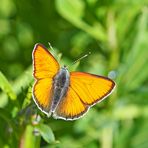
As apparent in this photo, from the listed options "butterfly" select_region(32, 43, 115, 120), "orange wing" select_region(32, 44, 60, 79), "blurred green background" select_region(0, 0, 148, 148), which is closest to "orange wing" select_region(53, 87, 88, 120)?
"butterfly" select_region(32, 43, 115, 120)

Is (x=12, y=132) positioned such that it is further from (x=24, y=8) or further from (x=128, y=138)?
(x=24, y=8)

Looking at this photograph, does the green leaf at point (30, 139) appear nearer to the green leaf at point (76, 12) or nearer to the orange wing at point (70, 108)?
the orange wing at point (70, 108)

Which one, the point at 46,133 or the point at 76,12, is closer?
the point at 46,133

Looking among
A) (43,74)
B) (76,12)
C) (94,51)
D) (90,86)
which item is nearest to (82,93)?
(90,86)

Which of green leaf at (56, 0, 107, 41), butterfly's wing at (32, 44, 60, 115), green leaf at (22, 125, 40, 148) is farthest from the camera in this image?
green leaf at (56, 0, 107, 41)

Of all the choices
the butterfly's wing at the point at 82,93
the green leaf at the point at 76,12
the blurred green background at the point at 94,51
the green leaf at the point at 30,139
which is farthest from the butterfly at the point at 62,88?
the green leaf at the point at 76,12

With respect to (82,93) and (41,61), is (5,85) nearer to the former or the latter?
(41,61)

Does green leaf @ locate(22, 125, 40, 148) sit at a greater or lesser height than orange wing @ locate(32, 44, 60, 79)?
lesser

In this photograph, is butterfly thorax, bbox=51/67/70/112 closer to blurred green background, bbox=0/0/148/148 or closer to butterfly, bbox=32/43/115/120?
butterfly, bbox=32/43/115/120
